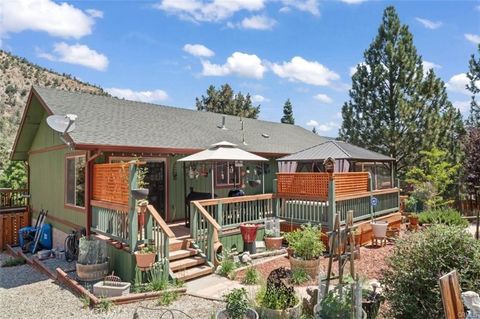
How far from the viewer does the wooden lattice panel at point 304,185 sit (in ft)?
30.8

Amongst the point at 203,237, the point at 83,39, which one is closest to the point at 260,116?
the point at 83,39

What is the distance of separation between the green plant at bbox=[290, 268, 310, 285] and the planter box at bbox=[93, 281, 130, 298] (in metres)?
3.17

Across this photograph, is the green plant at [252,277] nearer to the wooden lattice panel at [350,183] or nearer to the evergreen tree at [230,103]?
the wooden lattice panel at [350,183]

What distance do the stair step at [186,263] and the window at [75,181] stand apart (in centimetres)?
378

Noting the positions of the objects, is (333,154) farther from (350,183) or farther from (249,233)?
(249,233)

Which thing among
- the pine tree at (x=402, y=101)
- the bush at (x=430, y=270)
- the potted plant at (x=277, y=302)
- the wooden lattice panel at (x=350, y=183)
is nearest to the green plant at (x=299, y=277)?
the potted plant at (x=277, y=302)

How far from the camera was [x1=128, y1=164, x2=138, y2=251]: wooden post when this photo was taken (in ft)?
22.7

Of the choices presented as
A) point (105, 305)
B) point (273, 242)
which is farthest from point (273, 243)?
point (105, 305)

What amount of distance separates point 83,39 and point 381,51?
14.7 meters

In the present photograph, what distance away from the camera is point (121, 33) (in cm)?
1198

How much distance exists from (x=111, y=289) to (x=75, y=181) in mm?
4697

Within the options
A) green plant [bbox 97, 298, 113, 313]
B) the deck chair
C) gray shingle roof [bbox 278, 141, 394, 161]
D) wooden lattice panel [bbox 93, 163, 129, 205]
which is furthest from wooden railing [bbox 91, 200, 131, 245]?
gray shingle roof [bbox 278, 141, 394, 161]

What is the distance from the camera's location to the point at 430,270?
4117 mm

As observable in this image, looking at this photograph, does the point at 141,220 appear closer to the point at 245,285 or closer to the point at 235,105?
the point at 245,285
